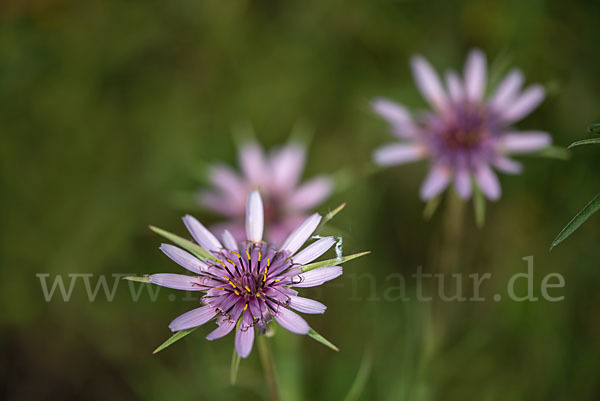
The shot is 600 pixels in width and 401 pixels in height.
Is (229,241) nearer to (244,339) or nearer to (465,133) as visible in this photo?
(244,339)

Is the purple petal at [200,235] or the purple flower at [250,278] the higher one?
the purple petal at [200,235]

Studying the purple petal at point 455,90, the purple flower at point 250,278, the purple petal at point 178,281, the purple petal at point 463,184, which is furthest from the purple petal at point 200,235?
the purple petal at point 455,90

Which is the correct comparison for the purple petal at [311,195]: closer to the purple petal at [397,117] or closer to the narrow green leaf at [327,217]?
the purple petal at [397,117]

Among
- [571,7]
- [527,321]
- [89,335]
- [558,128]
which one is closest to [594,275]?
[527,321]

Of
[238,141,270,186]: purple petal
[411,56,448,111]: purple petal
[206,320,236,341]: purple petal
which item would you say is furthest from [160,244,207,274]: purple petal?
[411,56,448,111]: purple petal

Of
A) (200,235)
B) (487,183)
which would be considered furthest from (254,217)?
(487,183)

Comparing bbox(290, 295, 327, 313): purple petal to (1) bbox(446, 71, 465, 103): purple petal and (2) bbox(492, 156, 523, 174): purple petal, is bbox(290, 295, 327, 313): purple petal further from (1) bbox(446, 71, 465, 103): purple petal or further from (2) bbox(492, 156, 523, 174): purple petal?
(1) bbox(446, 71, 465, 103): purple petal

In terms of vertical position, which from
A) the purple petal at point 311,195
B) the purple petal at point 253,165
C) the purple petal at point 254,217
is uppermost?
the purple petal at point 253,165

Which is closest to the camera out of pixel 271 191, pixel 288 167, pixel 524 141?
pixel 524 141
